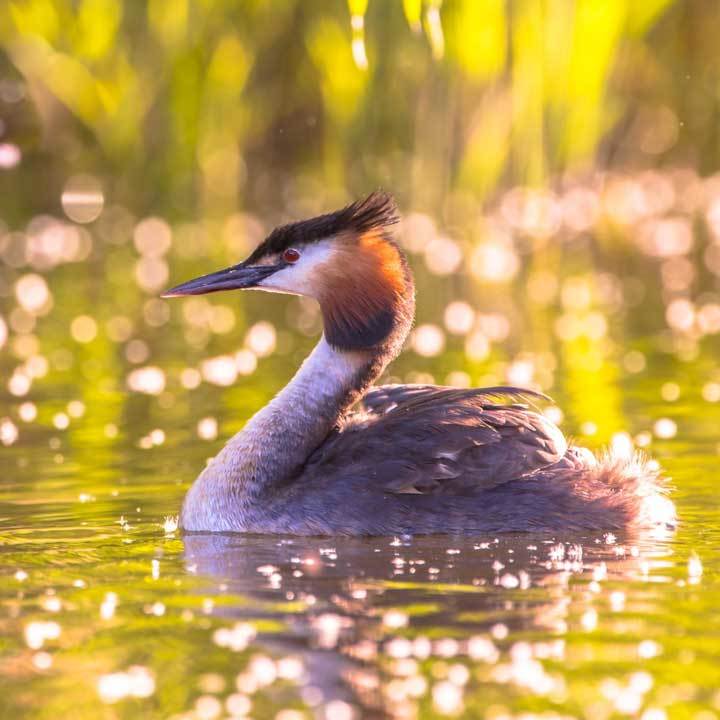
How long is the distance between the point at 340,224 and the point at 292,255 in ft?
0.94

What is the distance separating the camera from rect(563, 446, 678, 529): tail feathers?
7836 mm

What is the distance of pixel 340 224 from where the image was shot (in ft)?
27.2

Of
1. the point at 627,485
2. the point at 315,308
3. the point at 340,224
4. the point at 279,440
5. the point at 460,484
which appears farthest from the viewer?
the point at 315,308

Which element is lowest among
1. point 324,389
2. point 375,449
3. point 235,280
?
point 375,449

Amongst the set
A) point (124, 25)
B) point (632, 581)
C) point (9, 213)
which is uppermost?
point (124, 25)

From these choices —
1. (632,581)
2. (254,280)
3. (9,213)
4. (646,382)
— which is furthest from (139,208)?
(632,581)

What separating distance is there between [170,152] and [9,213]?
7.48 feet

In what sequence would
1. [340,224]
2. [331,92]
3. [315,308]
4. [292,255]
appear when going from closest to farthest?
[340,224] < [292,255] < [315,308] < [331,92]

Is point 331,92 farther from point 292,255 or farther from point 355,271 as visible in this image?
point 355,271

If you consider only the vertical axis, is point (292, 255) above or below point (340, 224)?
below

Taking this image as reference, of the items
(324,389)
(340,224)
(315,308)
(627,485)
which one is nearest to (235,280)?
(340,224)

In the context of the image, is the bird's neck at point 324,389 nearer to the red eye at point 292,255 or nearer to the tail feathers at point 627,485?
the red eye at point 292,255

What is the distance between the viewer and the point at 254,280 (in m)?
8.49

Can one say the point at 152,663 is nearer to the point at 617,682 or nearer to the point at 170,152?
the point at 617,682
